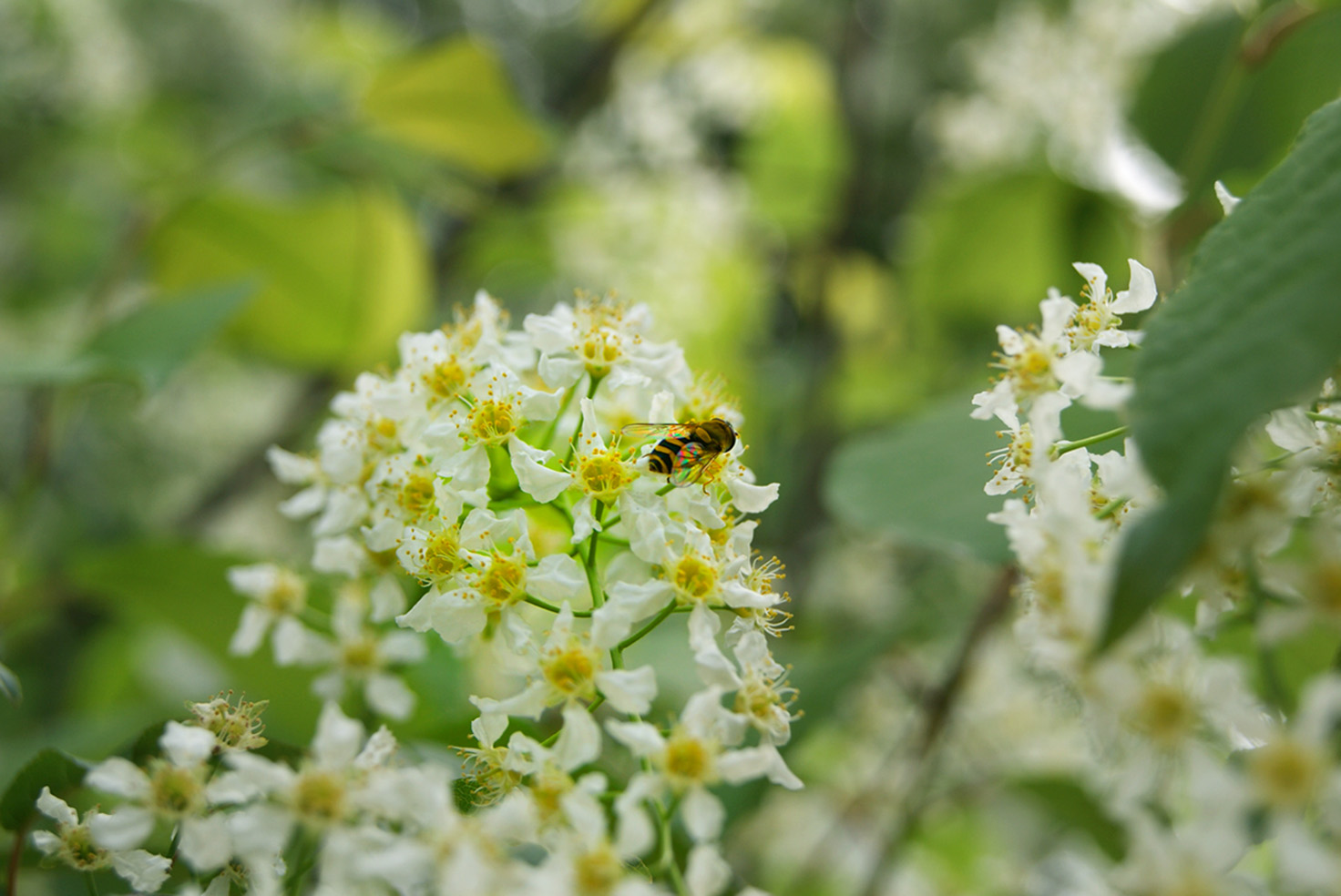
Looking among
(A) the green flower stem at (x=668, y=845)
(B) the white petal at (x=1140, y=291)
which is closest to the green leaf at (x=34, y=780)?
(A) the green flower stem at (x=668, y=845)

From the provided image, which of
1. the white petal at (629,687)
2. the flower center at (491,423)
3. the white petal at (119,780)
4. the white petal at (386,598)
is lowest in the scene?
the white petal at (119,780)

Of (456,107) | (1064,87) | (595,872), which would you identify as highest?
(1064,87)

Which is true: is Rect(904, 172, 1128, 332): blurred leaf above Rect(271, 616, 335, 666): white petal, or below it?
above

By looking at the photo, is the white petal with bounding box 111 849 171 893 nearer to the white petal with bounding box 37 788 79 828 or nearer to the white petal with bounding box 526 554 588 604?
the white petal with bounding box 37 788 79 828

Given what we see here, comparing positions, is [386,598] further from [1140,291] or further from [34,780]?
[1140,291]

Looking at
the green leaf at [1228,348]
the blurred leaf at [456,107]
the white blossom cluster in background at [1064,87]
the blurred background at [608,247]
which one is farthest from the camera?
the white blossom cluster in background at [1064,87]

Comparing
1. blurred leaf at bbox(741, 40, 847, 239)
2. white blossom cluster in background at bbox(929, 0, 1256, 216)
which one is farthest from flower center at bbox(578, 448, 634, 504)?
blurred leaf at bbox(741, 40, 847, 239)

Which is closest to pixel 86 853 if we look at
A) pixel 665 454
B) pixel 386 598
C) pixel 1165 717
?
pixel 386 598

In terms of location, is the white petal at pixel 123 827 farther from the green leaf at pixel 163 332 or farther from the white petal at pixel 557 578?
the green leaf at pixel 163 332
